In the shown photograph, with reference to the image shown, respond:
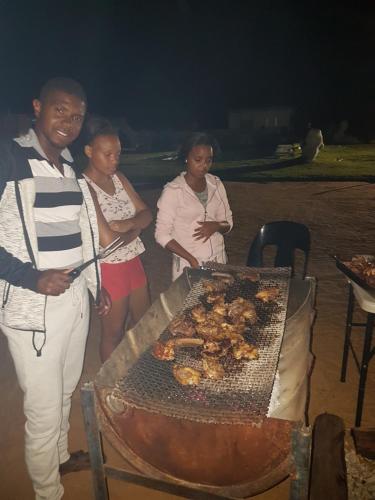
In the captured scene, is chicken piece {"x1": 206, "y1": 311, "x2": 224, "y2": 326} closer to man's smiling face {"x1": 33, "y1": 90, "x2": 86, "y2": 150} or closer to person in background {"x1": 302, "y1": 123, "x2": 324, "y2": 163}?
man's smiling face {"x1": 33, "y1": 90, "x2": 86, "y2": 150}

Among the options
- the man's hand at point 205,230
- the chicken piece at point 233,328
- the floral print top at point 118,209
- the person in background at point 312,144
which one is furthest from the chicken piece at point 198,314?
the person in background at point 312,144

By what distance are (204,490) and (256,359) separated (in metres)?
0.95

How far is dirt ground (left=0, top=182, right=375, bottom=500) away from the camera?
3648 millimetres

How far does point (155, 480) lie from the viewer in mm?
2635

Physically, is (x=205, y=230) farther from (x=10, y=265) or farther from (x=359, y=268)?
(x=10, y=265)

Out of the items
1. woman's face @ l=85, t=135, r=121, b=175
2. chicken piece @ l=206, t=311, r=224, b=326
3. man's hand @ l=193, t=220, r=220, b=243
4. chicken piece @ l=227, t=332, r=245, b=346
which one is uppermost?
woman's face @ l=85, t=135, r=121, b=175

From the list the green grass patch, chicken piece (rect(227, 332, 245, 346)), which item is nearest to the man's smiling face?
chicken piece (rect(227, 332, 245, 346))

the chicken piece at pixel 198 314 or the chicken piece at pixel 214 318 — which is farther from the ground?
the chicken piece at pixel 198 314

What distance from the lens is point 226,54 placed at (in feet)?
187

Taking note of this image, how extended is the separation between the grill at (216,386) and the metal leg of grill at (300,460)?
0.74ft

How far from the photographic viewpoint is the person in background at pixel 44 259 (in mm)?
2504

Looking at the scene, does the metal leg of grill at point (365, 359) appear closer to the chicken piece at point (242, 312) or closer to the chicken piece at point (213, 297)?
the chicken piece at point (242, 312)

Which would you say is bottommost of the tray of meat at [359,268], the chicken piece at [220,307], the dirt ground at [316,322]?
the dirt ground at [316,322]

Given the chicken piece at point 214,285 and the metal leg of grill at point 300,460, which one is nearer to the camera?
the metal leg of grill at point 300,460
